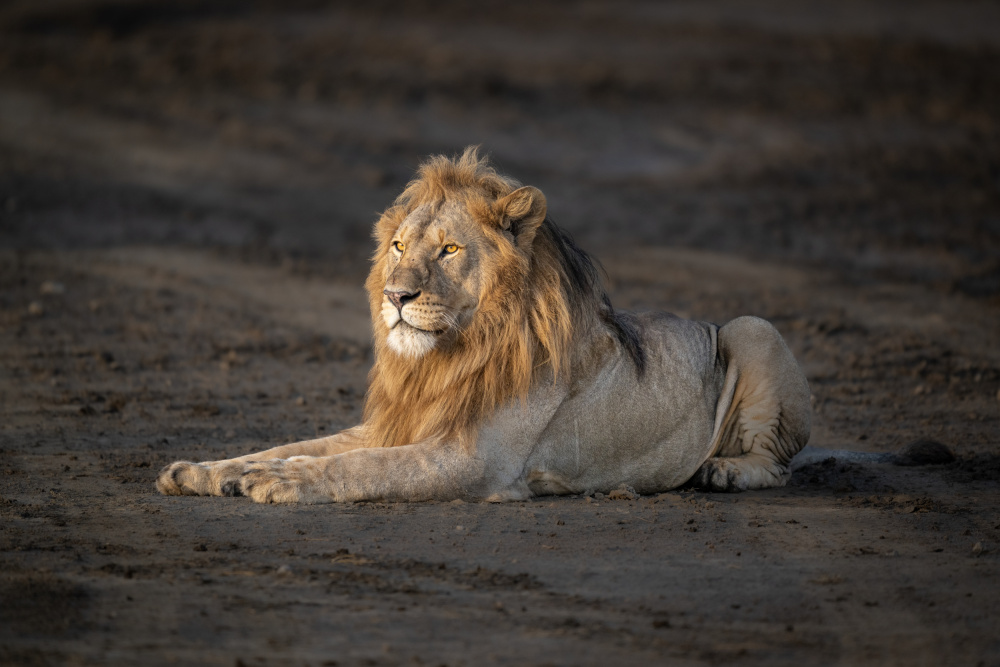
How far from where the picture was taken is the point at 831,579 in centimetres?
455

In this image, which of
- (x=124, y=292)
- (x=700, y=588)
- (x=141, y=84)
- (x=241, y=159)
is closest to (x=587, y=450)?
(x=700, y=588)

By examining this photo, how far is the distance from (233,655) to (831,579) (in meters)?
2.31

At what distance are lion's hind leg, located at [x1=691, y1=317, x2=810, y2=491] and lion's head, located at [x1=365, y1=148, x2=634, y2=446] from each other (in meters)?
1.11

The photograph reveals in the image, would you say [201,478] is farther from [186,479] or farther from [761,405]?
[761,405]

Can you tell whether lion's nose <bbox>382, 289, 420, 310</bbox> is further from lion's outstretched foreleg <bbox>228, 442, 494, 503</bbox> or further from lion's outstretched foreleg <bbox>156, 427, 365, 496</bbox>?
lion's outstretched foreleg <bbox>156, 427, 365, 496</bbox>

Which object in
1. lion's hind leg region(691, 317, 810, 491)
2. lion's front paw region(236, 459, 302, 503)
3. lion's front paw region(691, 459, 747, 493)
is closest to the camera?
lion's front paw region(236, 459, 302, 503)

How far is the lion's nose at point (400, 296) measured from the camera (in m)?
5.43

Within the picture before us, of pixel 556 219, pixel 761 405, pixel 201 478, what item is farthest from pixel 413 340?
pixel 556 219

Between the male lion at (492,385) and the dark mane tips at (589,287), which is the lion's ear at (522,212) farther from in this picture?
the dark mane tips at (589,287)

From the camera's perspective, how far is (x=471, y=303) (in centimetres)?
561

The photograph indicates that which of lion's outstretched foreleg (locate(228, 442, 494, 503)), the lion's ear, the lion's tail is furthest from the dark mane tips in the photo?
the lion's tail

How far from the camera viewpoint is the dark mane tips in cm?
583

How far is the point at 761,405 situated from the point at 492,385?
1650mm

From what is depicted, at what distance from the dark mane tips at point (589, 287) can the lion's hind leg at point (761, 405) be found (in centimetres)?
66
